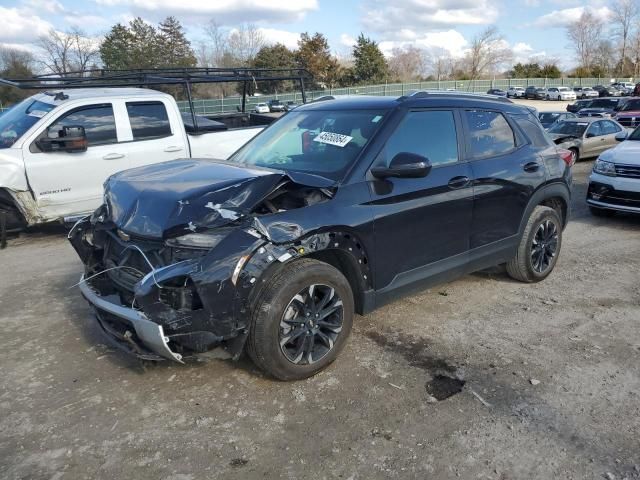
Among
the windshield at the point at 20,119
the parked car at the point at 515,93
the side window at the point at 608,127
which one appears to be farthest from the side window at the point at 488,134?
the parked car at the point at 515,93

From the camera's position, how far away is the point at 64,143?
22.1 feet

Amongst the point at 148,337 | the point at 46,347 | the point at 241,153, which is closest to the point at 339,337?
the point at 148,337

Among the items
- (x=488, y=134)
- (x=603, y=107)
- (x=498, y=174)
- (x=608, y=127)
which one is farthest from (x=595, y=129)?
(x=603, y=107)

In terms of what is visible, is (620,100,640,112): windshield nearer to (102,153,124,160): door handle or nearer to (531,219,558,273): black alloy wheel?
(531,219,558,273): black alloy wheel

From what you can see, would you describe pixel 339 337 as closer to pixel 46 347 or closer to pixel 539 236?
pixel 46 347

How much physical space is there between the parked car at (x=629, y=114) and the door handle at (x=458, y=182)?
20.8 metres

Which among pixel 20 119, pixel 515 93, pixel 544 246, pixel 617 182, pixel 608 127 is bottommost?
pixel 544 246

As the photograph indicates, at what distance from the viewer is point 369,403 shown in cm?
334

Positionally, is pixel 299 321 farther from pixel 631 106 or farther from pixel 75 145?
pixel 631 106

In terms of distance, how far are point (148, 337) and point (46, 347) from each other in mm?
1586

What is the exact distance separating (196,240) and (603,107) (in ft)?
98.1

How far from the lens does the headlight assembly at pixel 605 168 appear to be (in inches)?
312

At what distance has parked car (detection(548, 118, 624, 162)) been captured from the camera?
1495 cm

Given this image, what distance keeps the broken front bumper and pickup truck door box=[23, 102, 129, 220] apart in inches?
153
